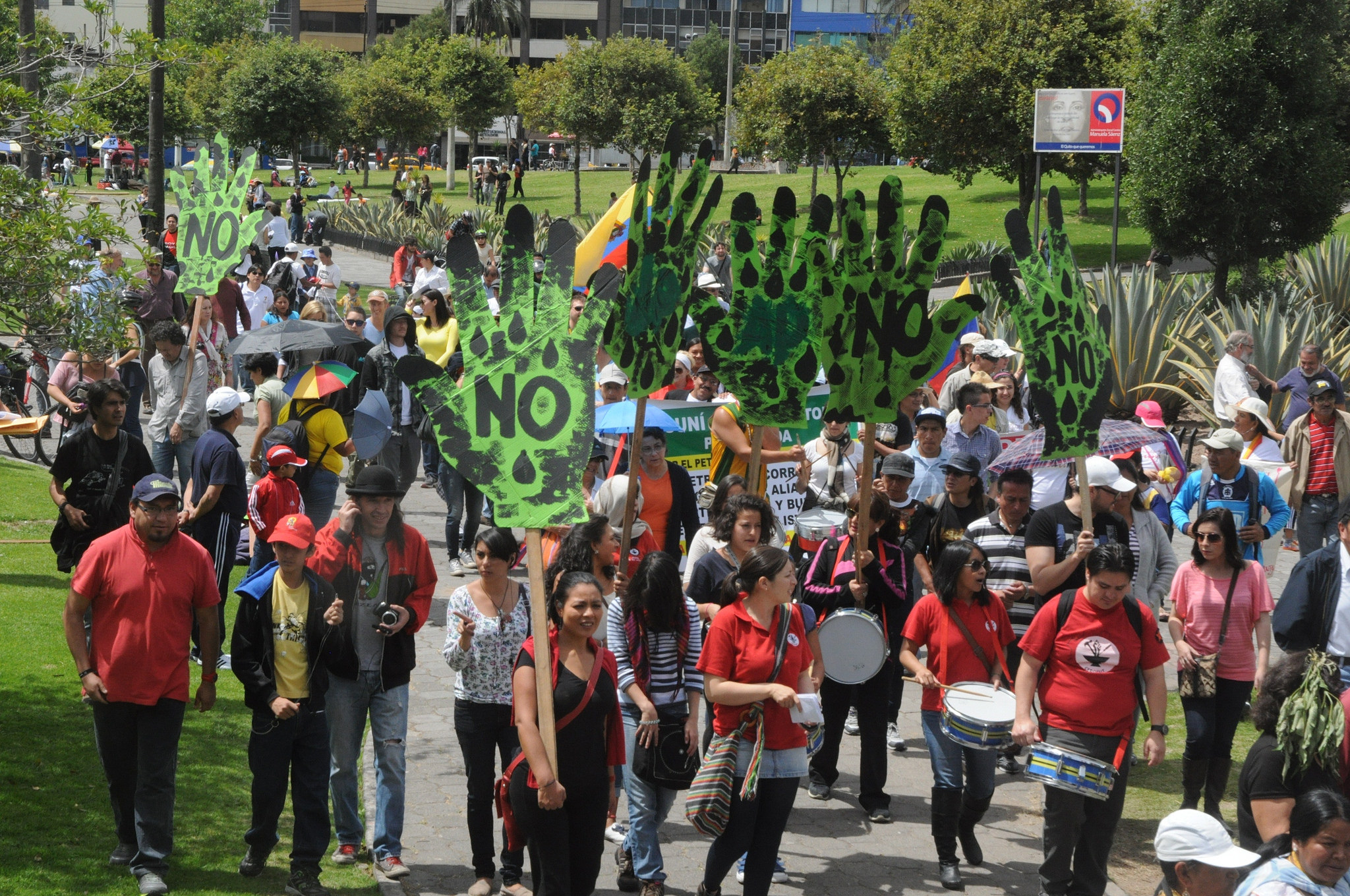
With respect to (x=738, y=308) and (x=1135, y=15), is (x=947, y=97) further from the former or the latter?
(x=738, y=308)

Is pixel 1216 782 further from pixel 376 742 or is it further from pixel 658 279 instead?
pixel 376 742

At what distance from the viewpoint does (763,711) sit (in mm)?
5836

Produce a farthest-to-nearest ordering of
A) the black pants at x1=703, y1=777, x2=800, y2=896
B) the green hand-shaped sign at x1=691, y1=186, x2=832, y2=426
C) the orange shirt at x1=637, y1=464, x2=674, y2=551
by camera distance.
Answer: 1. the orange shirt at x1=637, y1=464, x2=674, y2=551
2. the green hand-shaped sign at x1=691, y1=186, x2=832, y2=426
3. the black pants at x1=703, y1=777, x2=800, y2=896

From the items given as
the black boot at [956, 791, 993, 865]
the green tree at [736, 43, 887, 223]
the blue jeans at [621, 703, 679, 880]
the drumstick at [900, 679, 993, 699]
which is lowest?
the black boot at [956, 791, 993, 865]

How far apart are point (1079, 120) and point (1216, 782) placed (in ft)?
47.4

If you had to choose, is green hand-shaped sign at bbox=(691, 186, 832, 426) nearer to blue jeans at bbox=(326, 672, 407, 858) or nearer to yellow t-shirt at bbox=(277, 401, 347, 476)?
blue jeans at bbox=(326, 672, 407, 858)

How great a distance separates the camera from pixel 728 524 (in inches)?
267

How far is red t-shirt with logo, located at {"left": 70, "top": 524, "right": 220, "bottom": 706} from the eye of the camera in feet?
19.2

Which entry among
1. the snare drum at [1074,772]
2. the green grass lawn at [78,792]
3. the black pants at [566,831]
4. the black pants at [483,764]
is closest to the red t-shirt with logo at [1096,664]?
the snare drum at [1074,772]

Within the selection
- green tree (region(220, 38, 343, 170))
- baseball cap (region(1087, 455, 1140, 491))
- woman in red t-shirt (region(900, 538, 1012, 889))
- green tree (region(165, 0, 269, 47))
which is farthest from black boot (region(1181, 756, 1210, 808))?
green tree (region(165, 0, 269, 47))

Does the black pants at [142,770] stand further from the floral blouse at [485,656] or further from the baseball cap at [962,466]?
the baseball cap at [962,466]

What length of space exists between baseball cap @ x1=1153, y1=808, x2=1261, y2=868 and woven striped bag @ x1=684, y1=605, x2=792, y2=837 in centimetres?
177

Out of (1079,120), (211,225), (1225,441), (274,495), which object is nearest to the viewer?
(274,495)

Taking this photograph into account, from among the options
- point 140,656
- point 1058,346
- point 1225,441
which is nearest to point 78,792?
point 140,656
